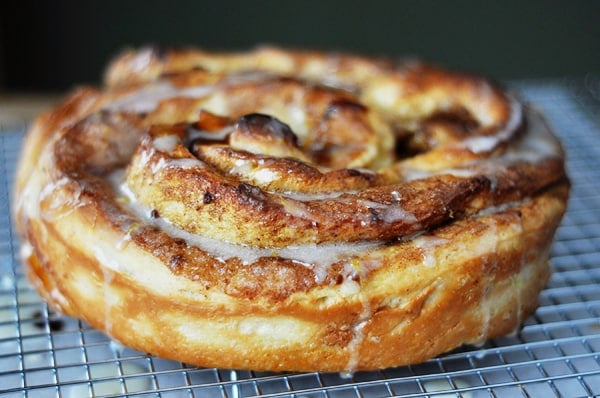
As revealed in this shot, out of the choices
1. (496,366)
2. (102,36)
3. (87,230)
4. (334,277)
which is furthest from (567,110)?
(102,36)

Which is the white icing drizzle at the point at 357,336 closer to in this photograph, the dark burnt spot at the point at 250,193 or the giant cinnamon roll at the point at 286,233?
the giant cinnamon roll at the point at 286,233

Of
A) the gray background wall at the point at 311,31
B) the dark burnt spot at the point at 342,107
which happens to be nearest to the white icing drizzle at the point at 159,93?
the dark burnt spot at the point at 342,107

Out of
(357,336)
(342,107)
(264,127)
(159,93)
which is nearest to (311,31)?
(159,93)

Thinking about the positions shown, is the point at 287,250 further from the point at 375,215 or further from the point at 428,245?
the point at 428,245

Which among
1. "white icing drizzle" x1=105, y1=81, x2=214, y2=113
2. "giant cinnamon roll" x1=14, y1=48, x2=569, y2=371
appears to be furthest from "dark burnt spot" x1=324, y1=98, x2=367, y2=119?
"white icing drizzle" x1=105, y1=81, x2=214, y2=113

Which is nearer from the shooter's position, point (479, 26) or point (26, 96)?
point (26, 96)

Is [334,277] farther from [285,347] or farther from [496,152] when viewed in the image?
[496,152]
